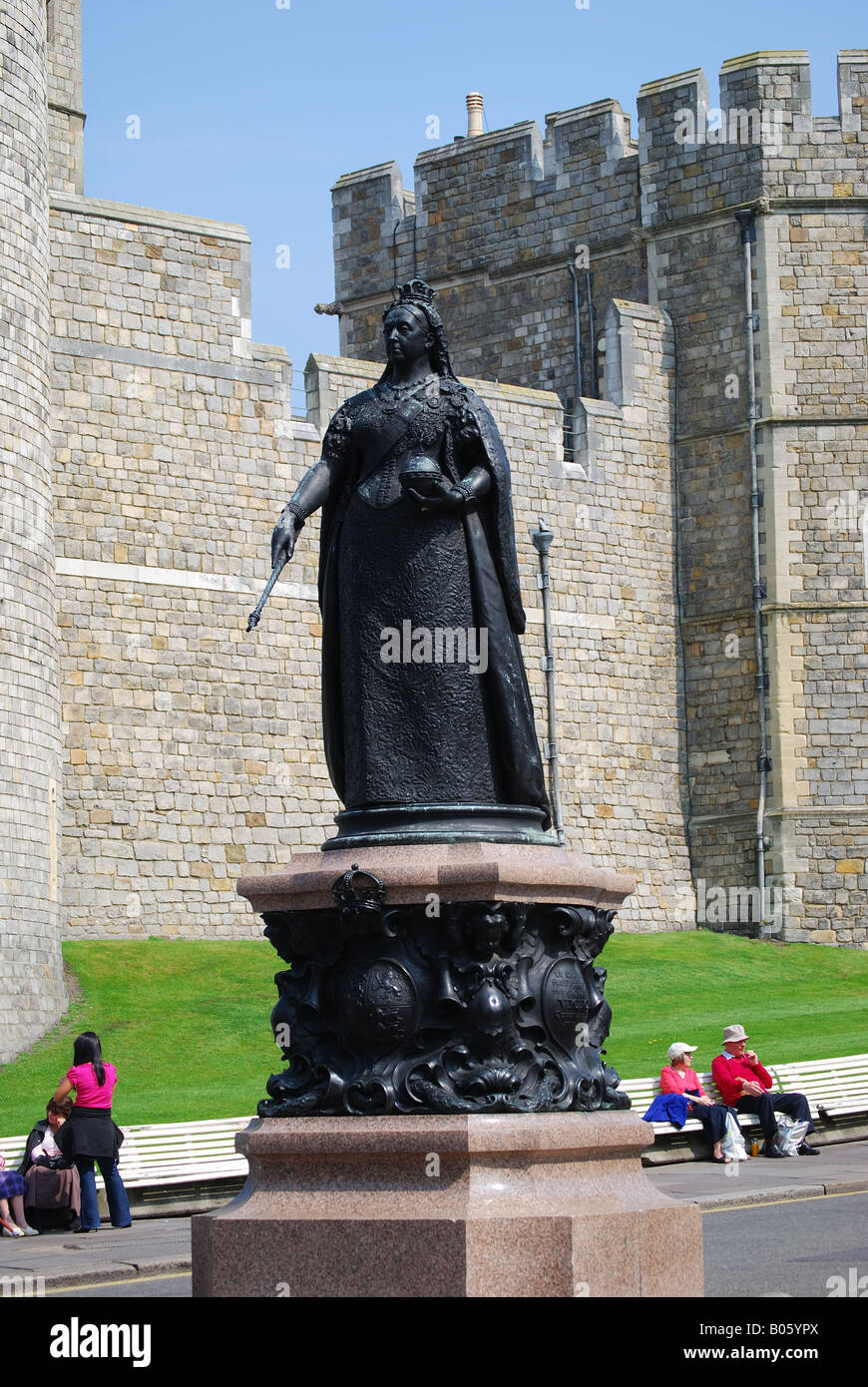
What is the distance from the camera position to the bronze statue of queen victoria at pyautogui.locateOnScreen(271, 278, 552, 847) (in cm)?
767

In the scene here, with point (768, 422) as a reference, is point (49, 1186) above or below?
below

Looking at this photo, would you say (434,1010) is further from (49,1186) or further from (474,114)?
(474,114)

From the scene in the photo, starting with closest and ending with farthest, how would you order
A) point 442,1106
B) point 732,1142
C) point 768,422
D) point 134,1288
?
point 442,1106
point 134,1288
point 732,1142
point 768,422

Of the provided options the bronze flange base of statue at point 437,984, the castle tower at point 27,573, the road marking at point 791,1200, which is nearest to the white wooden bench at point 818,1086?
the road marking at point 791,1200

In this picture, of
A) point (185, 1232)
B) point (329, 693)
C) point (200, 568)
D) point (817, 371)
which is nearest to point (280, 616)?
point (200, 568)

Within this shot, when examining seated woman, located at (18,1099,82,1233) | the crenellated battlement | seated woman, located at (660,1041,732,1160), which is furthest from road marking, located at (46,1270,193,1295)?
the crenellated battlement

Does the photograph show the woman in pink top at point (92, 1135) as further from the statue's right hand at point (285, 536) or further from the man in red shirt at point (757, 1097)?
the statue's right hand at point (285, 536)

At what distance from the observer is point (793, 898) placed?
3005 centimetres

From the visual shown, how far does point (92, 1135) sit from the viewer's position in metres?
13.2

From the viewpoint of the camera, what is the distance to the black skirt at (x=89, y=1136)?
43.2 feet

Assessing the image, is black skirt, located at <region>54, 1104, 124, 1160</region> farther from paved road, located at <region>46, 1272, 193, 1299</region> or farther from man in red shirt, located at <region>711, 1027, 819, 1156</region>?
man in red shirt, located at <region>711, 1027, 819, 1156</region>

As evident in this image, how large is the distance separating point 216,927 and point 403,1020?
61.6 feet

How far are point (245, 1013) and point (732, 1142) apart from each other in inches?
310

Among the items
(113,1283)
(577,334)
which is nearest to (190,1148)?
(113,1283)
